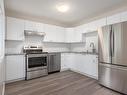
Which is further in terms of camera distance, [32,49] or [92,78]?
[32,49]

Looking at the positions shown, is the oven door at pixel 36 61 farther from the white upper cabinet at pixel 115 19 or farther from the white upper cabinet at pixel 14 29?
the white upper cabinet at pixel 115 19

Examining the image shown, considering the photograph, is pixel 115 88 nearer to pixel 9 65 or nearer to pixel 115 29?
pixel 115 29

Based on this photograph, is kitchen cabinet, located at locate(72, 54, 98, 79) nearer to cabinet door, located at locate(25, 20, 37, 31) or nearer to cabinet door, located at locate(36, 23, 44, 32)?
cabinet door, located at locate(36, 23, 44, 32)

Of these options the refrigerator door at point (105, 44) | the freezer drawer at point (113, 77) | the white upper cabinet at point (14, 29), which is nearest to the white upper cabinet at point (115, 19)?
the refrigerator door at point (105, 44)

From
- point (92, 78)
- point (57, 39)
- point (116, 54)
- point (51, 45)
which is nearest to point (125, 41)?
point (116, 54)

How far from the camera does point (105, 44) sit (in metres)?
2.59

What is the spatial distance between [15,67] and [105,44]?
118 inches

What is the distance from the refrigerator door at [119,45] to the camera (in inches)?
85.5

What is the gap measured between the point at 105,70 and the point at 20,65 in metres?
2.80

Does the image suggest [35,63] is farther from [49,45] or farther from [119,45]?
[119,45]

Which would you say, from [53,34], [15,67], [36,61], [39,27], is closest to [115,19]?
[53,34]

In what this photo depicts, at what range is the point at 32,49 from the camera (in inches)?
142

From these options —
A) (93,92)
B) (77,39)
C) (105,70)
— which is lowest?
(93,92)

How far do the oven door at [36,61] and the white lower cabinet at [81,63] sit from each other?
0.98 meters
